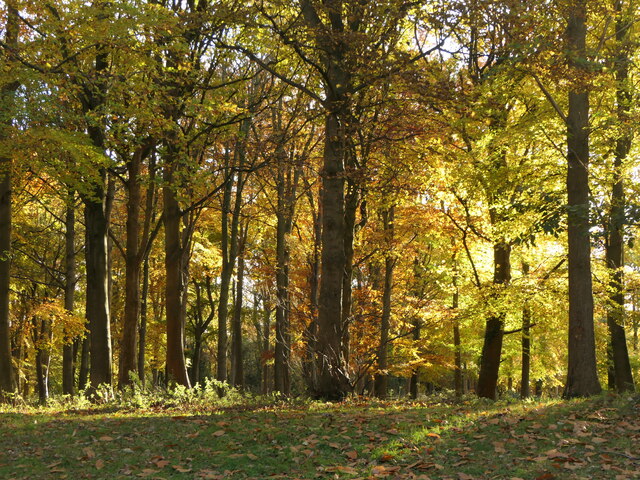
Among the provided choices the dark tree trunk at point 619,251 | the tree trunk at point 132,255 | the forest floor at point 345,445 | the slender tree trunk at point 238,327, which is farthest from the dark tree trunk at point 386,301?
the forest floor at point 345,445

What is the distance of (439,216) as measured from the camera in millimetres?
18797

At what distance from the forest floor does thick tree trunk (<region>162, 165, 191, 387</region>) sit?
6272 millimetres

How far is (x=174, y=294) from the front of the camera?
51.2 ft

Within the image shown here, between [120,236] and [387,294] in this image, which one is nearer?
[387,294]

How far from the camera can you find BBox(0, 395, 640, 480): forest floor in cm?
571

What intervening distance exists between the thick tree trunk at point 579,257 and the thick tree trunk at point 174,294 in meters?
9.63

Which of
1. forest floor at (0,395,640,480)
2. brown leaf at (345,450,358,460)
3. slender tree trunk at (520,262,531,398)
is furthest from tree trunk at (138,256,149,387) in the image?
brown leaf at (345,450,358,460)

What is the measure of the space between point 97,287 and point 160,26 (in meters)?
6.80

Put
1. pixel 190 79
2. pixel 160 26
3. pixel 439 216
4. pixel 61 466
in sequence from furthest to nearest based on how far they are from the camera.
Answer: pixel 439 216 < pixel 190 79 < pixel 160 26 < pixel 61 466

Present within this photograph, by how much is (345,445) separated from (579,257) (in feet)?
23.0

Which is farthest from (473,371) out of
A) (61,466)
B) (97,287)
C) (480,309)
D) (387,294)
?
(61,466)

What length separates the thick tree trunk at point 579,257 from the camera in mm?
11086

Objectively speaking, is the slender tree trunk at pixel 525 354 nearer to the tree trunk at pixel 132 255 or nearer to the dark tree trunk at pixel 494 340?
the dark tree trunk at pixel 494 340

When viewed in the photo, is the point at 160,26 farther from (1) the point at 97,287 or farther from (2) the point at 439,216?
(2) the point at 439,216
